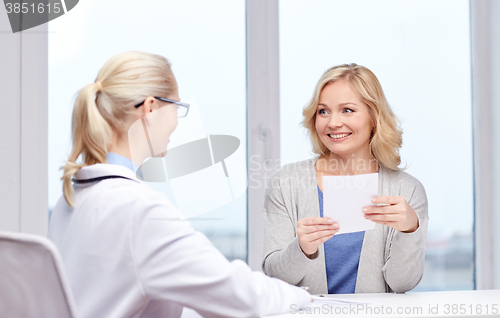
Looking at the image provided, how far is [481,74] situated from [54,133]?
7.36ft

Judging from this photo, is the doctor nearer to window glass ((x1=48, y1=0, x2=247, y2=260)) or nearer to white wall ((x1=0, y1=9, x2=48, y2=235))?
window glass ((x1=48, y1=0, x2=247, y2=260))

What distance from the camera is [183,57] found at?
211 cm

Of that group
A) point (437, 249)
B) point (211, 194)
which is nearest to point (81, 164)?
point (211, 194)

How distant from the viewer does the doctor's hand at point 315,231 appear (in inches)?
47.1

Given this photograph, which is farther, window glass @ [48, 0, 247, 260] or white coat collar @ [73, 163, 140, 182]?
window glass @ [48, 0, 247, 260]

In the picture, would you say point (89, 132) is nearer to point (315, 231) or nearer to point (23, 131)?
point (315, 231)

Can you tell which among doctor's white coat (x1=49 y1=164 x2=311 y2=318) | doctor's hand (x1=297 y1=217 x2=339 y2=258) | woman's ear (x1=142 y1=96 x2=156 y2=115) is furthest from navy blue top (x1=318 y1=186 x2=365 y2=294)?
woman's ear (x1=142 y1=96 x2=156 y2=115)

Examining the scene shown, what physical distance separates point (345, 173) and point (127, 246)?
1030 millimetres

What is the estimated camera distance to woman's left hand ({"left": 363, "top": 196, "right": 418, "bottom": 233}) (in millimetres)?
1192

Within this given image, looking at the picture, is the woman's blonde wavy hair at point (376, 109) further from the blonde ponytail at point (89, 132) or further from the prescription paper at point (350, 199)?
the blonde ponytail at point (89, 132)

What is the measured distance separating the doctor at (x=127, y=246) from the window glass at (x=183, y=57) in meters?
1.06

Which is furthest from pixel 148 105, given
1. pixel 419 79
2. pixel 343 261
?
pixel 419 79

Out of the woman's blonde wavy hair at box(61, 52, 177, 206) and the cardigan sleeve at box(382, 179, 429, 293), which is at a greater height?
the woman's blonde wavy hair at box(61, 52, 177, 206)

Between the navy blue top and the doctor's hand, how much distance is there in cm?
23
